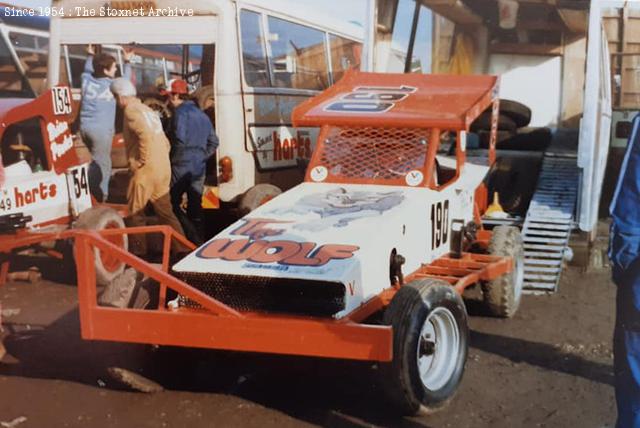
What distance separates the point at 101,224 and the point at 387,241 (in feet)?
11.4

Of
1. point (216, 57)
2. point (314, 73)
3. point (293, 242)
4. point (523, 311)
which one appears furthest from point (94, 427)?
point (314, 73)

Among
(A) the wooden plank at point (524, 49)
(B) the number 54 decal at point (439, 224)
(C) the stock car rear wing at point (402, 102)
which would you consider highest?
(A) the wooden plank at point (524, 49)

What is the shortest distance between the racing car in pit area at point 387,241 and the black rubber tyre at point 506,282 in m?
0.01

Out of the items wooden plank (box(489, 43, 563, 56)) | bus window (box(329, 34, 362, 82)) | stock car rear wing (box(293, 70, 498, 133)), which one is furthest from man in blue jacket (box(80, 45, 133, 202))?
wooden plank (box(489, 43, 563, 56))

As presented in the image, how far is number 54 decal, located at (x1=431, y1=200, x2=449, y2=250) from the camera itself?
5.82 metres

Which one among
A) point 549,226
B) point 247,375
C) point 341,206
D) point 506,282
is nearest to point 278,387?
point 247,375

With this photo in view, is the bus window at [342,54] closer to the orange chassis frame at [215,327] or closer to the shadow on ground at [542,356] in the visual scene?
the shadow on ground at [542,356]

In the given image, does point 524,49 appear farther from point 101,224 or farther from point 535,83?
point 101,224

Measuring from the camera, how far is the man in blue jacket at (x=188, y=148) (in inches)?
317

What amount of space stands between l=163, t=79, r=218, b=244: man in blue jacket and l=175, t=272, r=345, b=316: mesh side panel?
352 cm

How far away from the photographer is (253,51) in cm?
896

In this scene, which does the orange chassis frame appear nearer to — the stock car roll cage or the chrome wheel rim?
the stock car roll cage

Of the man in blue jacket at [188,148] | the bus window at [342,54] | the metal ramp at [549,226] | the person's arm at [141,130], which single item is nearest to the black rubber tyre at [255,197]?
the man in blue jacket at [188,148]

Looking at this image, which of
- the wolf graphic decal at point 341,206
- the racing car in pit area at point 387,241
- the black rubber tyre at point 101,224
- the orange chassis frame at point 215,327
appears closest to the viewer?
the orange chassis frame at point 215,327
